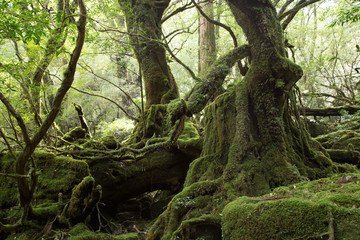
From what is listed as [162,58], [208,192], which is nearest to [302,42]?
[162,58]

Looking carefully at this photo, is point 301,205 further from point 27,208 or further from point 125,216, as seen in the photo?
point 125,216

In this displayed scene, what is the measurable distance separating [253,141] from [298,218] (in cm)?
256

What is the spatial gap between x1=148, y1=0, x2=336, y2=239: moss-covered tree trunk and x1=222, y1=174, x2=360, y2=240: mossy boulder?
1.05m

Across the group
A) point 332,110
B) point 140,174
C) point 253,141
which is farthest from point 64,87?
point 332,110

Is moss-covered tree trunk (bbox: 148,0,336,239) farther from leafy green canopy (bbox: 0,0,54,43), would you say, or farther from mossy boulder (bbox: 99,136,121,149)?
leafy green canopy (bbox: 0,0,54,43)

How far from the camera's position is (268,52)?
17.3ft

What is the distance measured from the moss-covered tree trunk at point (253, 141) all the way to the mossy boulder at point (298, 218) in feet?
3.43

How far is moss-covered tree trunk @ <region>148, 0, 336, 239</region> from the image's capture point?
434 cm

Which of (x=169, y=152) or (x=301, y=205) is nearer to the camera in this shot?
(x=301, y=205)

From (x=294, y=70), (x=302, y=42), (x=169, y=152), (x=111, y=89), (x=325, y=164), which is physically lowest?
(x=325, y=164)

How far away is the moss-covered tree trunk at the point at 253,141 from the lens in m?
4.34

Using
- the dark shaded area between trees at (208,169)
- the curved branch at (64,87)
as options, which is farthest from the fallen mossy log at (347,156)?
the curved branch at (64,87)

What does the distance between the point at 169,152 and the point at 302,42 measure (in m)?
14.8

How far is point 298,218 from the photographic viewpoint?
7.97ft
